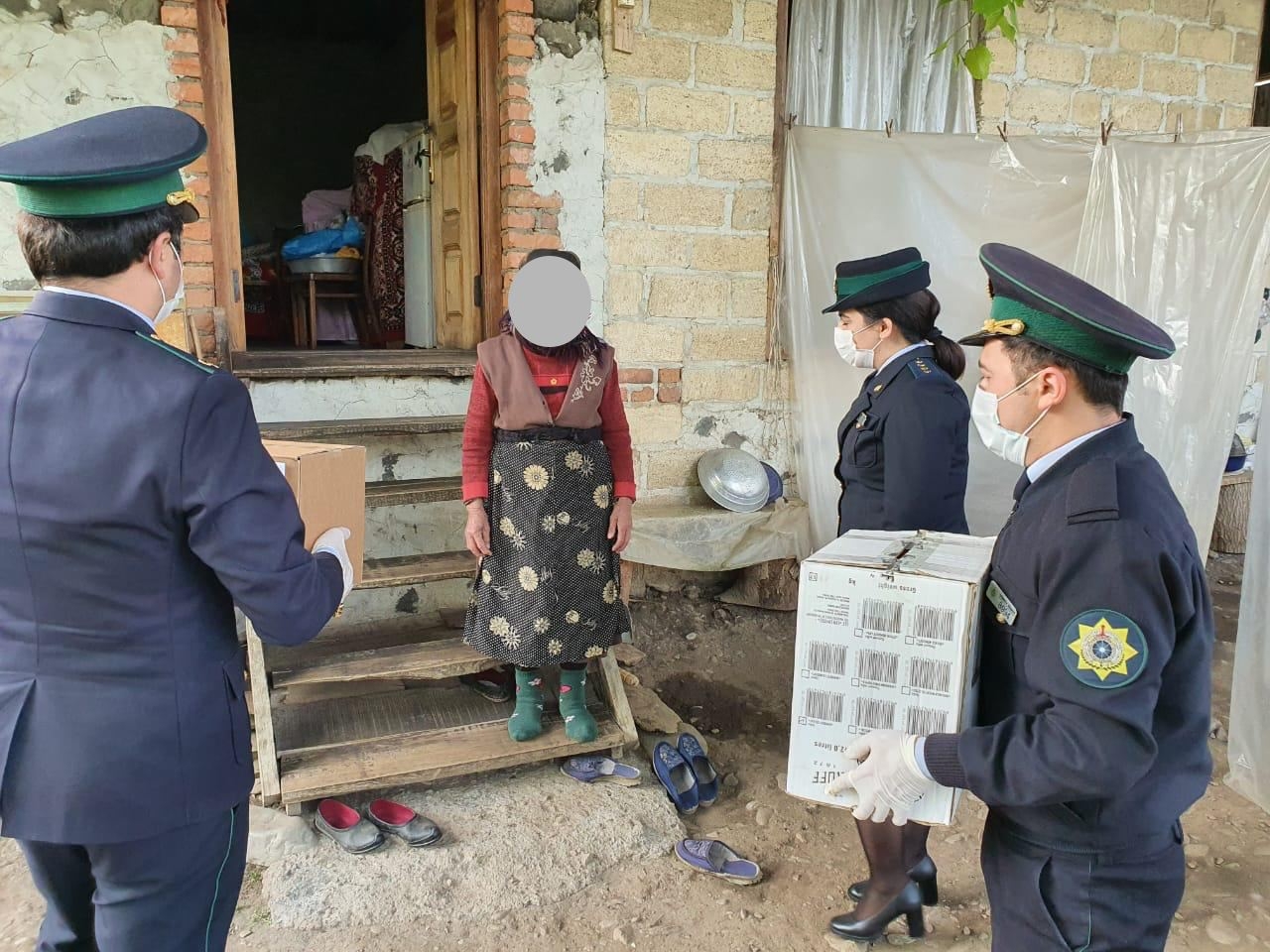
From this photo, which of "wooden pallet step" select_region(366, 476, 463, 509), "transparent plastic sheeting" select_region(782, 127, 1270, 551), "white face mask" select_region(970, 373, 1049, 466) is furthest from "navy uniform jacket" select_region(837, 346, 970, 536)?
"transparent plastic sheeting" select_region(782, 127, 1270, 551)

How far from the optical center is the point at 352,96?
8633mm

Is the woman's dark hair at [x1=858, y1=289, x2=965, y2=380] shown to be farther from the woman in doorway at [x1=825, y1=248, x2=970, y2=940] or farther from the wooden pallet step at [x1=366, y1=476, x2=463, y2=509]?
the wooden pallet step at [x1=366, y1=476, x2=463, y2=509]

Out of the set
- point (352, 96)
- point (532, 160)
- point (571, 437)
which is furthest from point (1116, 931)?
point (352, 96)

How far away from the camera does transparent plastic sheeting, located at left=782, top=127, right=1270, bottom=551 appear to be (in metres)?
4.16

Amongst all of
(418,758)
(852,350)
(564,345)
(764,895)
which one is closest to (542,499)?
(564,345)

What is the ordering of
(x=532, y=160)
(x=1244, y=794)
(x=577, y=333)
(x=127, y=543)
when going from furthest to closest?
(x=532, y=160)
(x=1244, y=794)
(x=577, y=333)
(x=127, y=543)

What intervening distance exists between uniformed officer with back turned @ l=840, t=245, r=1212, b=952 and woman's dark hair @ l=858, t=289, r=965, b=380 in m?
1.02

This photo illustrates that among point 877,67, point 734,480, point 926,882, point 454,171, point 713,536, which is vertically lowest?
point 926,882

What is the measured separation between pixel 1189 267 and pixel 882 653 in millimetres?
3641

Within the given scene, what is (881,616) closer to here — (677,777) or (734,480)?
(677,777)

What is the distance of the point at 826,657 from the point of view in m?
1.59

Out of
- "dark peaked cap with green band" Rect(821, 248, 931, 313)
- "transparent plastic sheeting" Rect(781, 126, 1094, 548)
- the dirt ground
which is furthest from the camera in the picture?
"transparent plastic sheeting" Rect(781, 126, 1094, 548)

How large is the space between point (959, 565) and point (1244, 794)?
2417mm

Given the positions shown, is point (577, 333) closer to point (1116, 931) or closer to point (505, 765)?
point (505, 765)
